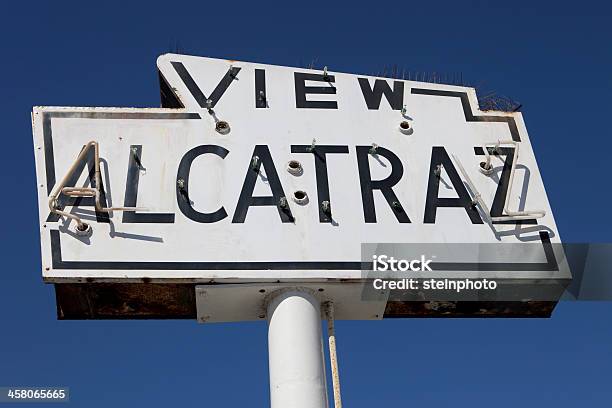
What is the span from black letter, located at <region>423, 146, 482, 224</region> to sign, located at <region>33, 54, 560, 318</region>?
14mm

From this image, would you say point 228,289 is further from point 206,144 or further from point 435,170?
point 435,170

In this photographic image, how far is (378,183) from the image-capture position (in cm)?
1183

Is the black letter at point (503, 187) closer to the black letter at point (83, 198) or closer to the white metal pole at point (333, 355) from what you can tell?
the white metal pole at point (333, 355)

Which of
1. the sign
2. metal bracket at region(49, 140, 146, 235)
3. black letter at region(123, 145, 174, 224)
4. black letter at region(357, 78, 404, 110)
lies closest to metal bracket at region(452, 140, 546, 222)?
the sign

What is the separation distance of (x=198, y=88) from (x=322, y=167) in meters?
1.64

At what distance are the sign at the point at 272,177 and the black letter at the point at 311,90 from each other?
0.06ft

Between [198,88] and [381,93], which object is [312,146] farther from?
[198,88]

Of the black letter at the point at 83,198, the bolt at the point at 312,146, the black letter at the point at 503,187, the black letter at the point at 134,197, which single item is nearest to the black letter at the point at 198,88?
the black letter at the point at 134,197

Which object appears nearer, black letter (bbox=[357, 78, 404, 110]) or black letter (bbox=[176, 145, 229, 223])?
black letter (bbox=[176, 145, 229, 223])

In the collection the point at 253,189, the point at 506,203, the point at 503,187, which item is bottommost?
the point at 506,203

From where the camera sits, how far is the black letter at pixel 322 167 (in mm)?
11430

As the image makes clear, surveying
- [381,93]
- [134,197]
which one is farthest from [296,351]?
[381,93]

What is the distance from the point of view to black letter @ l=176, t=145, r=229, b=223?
36.9 feet

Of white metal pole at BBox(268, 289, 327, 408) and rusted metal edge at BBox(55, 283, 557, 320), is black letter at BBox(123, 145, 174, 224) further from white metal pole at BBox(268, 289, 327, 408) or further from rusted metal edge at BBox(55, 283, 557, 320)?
white metal pole at BBox(268, 289, 327, 408)
